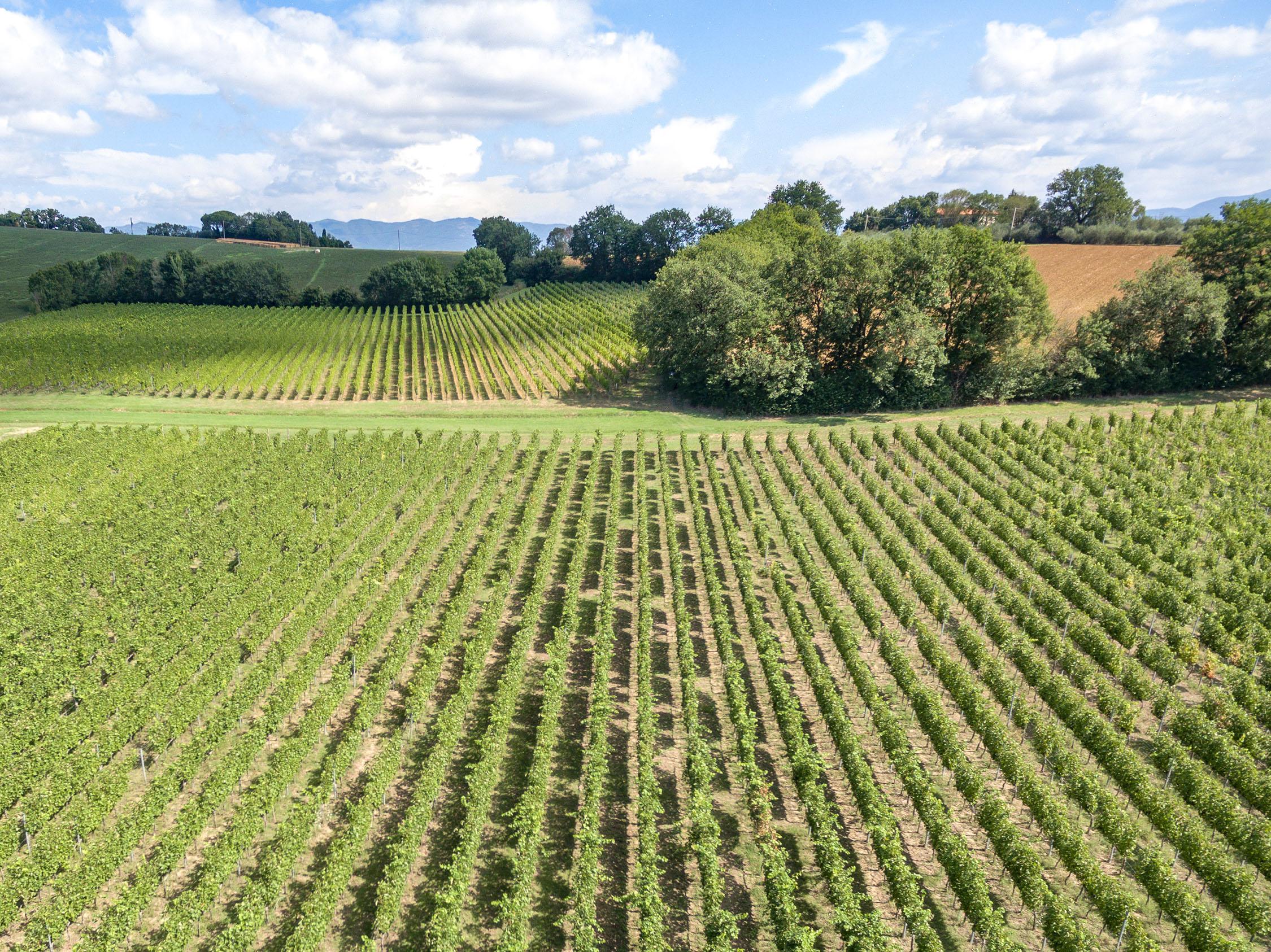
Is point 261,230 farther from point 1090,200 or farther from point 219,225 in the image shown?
point 1090,200

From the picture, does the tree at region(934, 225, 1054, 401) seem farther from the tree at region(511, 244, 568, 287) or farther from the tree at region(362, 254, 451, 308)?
the tree at region(511, 244, 568, 287)

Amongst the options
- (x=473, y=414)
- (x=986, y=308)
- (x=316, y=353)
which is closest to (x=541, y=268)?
(x=316, y=353)

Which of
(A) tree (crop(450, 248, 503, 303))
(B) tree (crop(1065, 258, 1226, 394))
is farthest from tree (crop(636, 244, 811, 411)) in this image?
(A) tree (crop(450, 248, 503, 303))

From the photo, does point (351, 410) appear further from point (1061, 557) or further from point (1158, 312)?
point (1158, 312)

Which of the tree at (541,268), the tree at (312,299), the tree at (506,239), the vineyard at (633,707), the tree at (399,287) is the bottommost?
the vineyard at (633,707)

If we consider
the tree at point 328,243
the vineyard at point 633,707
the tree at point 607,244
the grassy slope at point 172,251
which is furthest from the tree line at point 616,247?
the vineyard at point 633,707

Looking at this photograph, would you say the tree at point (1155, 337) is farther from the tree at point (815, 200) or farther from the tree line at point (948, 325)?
the tree at point (815, 200)
